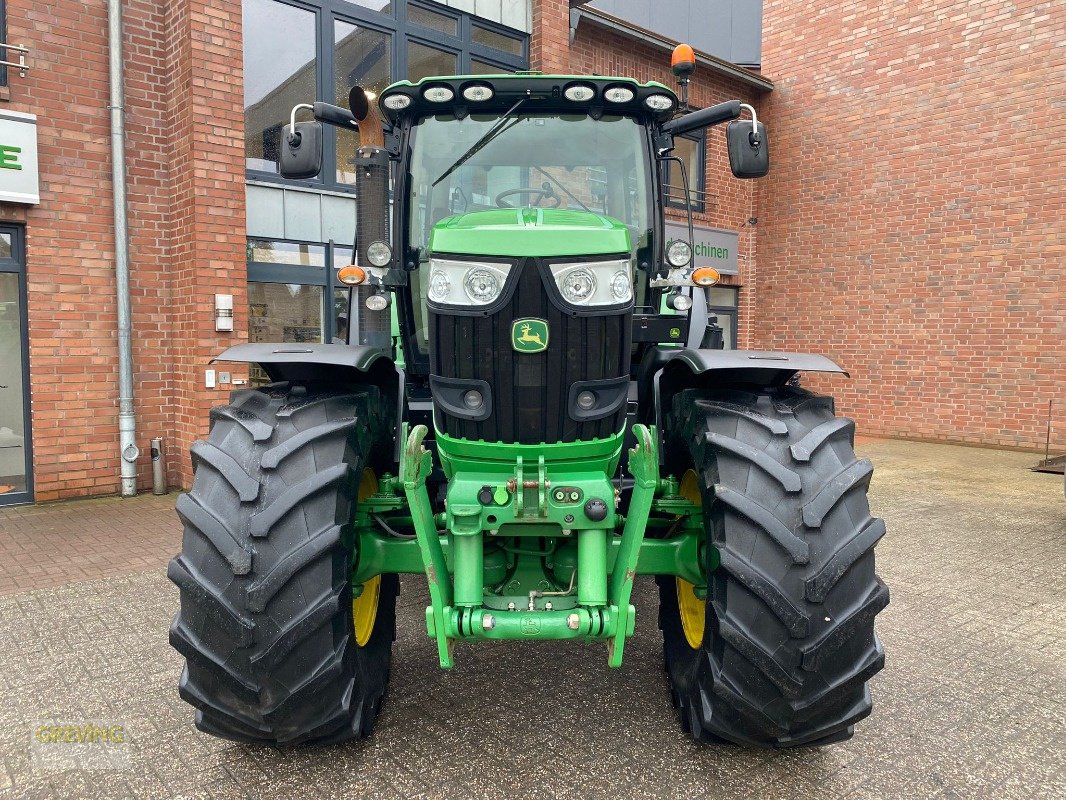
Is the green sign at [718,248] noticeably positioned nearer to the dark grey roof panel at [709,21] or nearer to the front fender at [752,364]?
the dark grey roof panel at [709,21]

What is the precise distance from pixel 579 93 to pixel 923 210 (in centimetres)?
979

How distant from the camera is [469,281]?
2.32 m

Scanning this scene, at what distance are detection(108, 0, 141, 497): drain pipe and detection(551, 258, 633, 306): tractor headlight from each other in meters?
5.67

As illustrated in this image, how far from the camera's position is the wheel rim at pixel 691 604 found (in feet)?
9.70

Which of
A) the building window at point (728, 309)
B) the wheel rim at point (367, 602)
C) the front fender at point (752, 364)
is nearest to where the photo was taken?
the front fender at point (752, 364)

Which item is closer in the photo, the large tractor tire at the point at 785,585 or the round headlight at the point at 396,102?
the large tractor tire at the point at 785,585

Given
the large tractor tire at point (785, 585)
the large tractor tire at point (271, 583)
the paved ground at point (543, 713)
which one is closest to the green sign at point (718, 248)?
the paved ground at point (543, 713)

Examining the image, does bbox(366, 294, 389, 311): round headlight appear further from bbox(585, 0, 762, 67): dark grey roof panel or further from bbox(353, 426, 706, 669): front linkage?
bbox(585, 0, 762, 67): dark grey roof panel

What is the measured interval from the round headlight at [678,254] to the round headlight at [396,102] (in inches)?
48.7

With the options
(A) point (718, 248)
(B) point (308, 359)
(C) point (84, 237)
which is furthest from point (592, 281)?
(A) point (718, 248)

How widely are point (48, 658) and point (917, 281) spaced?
11.3 m

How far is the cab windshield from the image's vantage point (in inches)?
130

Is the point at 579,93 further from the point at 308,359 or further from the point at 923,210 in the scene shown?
the point at 923,210

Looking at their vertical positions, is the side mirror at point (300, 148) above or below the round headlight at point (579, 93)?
below
